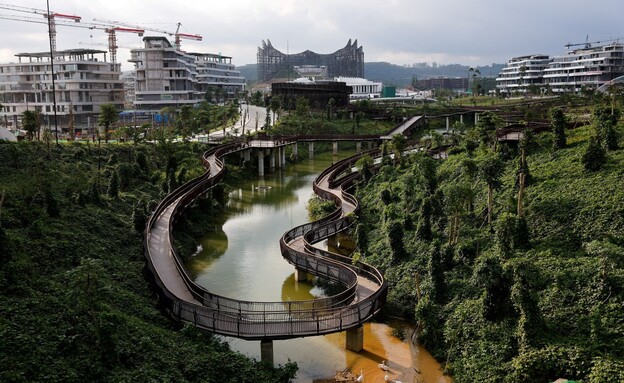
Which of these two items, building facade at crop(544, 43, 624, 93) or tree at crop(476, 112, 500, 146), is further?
building facade at crop(544, 43, 624, 93)

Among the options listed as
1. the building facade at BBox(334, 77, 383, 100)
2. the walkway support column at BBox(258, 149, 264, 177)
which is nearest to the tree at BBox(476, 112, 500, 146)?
the walkway support column at BBox(258, 149, 264, 177)

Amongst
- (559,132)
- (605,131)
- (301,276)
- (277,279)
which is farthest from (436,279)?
(559,132)

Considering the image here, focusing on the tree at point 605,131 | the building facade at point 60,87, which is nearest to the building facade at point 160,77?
the building facade at point 60,87

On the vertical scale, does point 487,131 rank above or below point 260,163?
above

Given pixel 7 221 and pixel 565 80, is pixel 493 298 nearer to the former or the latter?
pixel 7 221

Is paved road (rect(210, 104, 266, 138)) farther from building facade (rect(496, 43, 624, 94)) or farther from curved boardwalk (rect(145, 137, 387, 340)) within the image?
building facade (rect(496, 43, 624, 94))

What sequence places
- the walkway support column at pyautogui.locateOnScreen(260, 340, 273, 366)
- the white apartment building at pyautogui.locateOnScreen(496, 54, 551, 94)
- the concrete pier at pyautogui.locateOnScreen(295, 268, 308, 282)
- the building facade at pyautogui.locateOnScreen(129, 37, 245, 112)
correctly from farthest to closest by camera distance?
the white apartment building at pyautogui.locateOnScreen(496, 54, 551, 94) < the building facade at pyautogui.locateOnScreen(129, 37, 245, 112) < the concrete pier at pyautogui.locateOnScreen(295, 268, 308, 282) < the walkway support column at pyautogui.locateOnScreen(260, 340, 273, 366)

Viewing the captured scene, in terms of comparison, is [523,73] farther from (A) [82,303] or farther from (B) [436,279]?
(A) [82,303]
